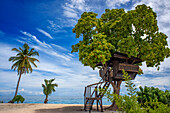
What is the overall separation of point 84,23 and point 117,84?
955cm

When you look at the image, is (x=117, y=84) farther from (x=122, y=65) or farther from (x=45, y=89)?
(x=45, y=89)

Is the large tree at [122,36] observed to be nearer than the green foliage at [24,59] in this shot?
Yes

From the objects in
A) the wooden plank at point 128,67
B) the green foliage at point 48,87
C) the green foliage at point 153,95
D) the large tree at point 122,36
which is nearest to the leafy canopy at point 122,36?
the large tree at point 122,36

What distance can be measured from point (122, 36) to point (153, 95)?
793 centimetres

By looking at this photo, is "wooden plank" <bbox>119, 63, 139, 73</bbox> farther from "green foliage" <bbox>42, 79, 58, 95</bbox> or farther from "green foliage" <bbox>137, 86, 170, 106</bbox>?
"green foliage" <bbox>42, 79, 58, 95</bbox>

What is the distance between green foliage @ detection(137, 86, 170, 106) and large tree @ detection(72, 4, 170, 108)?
14.4 ft

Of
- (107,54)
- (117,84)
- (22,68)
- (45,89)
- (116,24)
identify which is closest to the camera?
(107,54)

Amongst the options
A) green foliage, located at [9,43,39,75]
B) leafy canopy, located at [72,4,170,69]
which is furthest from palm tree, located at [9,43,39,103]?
leafy canopy, located at [72,4,170,69]

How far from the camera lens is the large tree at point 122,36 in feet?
52.7

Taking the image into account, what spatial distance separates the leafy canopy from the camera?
1608 cm

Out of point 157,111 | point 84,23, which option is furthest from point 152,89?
point 157,111

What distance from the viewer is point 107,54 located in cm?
1566

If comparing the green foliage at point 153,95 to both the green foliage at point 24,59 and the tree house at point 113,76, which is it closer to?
the tree house at point 113,76

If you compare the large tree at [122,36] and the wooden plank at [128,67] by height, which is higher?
the large tree at [122,36]
